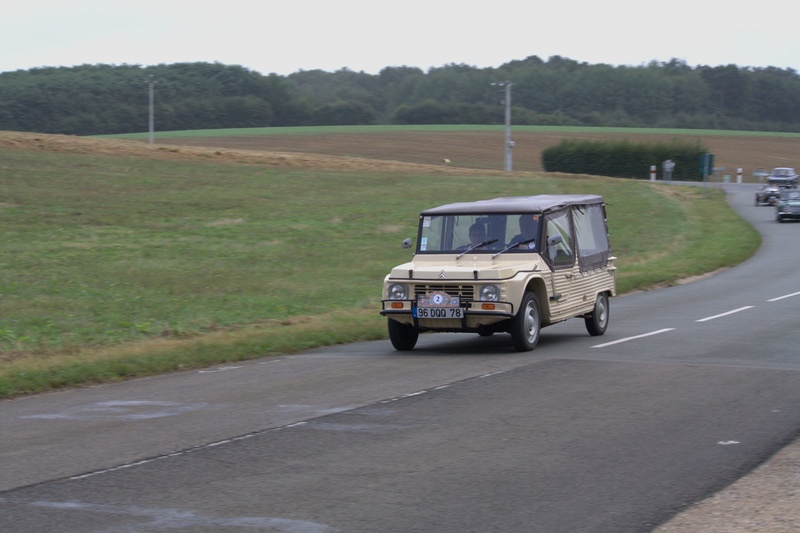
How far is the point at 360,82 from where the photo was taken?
7800 inches

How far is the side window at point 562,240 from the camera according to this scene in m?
14.9

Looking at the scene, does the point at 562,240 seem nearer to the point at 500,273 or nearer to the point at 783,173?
the point at 500,273

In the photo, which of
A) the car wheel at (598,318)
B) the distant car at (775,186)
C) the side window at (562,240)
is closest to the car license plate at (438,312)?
the side window at (562,240)

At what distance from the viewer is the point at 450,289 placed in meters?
13.9

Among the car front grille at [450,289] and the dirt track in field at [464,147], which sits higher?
the dirt track in field at [464,147]

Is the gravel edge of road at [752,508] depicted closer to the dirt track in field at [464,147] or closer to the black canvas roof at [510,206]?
the black canvas roof at [510,206]

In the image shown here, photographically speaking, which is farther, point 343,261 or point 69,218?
point 69,218

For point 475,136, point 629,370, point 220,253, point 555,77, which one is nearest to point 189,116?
point 475,136

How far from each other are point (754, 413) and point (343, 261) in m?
20.9

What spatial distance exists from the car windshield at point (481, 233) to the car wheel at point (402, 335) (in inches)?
46.5

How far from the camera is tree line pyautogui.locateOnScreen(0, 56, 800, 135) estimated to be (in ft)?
385

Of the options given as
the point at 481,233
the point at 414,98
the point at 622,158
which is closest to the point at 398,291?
the point at 481,233

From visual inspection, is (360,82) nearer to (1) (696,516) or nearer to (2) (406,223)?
(2) (406,223)

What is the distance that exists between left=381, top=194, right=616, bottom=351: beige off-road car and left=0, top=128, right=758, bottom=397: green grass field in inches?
83.1
